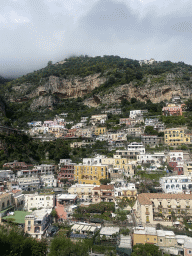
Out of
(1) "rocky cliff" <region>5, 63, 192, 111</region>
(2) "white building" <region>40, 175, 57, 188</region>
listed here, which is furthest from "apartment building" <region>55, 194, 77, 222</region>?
(1) "rocky cliff" <region>5, 63, 192, 111</region>

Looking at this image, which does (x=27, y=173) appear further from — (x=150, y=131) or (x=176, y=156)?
(x=150, y=131)

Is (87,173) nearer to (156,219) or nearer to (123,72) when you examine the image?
(156,219)

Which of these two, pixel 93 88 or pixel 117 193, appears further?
pixel 93 88

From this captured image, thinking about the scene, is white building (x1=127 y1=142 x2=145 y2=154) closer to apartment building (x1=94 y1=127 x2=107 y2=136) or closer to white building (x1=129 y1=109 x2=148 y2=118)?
apartment building (x1=94 y1=127 x2=107 y2=136)

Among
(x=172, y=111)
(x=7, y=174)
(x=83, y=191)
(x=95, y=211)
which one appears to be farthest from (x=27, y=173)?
(x=172, y=111)

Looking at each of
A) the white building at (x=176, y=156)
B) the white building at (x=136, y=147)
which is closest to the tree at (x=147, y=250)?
the white building at (x=176, y=156)

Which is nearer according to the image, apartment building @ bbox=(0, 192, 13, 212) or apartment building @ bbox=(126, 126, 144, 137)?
apartment building @ bbox=(0, 192, 13, 212)
